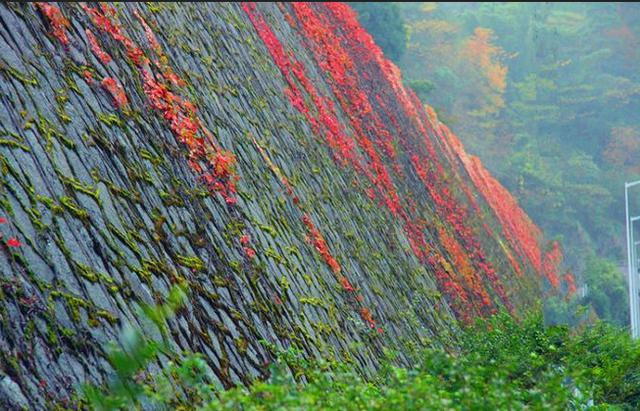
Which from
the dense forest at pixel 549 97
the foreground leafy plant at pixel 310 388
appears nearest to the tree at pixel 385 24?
the dense forest at pixel 549 97

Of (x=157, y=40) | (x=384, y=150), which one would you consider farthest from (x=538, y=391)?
(x=384, y=150)

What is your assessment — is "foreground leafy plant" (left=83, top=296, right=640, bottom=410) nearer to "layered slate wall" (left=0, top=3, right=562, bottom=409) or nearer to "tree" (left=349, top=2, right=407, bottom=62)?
"layered slate wall" (left=0, top=3, right=562, bottom=409)

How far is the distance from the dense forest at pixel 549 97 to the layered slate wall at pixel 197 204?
82.2 feet

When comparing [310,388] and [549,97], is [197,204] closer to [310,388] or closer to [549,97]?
[310,388]

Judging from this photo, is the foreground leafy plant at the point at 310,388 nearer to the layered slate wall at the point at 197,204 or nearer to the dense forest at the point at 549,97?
the layered slate wall at the point at 197,204

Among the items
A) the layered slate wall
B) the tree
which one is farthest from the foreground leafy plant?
the tree

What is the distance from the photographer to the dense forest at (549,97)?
4444cm

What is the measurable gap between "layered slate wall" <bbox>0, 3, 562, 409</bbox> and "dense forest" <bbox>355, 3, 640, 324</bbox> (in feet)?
82.2

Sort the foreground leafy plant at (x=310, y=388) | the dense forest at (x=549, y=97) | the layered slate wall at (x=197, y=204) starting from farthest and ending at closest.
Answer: the dense forest at (x=549, y=97)
the layered slate wall at (x=197, y=204)
the foreground leafy plant at (x=310, y=388)

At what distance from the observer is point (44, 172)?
5441mm

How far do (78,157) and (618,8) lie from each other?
178ft

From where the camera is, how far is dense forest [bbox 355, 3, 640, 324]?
146ft

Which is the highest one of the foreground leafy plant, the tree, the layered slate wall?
the tree

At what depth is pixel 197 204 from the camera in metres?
7.21
